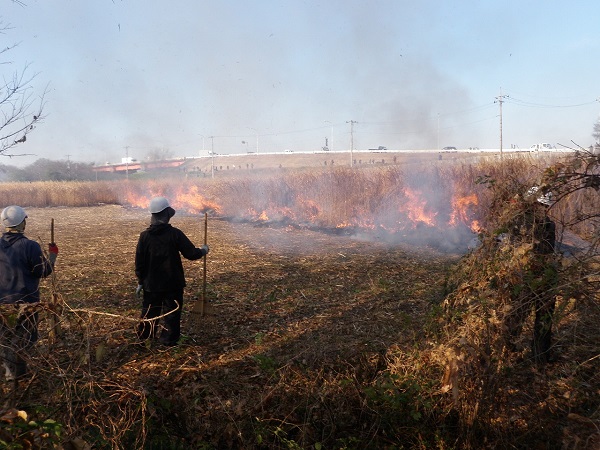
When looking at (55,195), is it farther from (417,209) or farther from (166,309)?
(166,309)

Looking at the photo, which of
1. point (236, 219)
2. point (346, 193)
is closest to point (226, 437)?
point (346, 193)

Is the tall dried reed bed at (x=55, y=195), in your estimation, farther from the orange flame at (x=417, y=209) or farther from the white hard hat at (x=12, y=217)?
the white hard hat at (x=12, y=217)

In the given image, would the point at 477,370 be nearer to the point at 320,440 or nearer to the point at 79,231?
the point at 320,440

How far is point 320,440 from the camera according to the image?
394 cm

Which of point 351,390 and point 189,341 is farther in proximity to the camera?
point 189,341

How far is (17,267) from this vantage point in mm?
4574

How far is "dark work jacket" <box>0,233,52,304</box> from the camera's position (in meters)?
4.56

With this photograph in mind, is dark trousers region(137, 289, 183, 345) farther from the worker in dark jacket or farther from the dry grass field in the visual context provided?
the dry grass field

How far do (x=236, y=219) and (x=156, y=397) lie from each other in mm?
18133

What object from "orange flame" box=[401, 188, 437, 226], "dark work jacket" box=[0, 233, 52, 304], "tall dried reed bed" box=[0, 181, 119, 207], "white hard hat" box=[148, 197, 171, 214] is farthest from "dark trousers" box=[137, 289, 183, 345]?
"tall dried reed bed" box=[0, 181, 119, 207]

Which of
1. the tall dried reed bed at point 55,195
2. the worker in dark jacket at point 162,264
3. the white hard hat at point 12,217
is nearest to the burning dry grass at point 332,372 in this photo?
the worker in dark jacket at point 162,264

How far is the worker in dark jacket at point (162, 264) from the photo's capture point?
5.45 metres

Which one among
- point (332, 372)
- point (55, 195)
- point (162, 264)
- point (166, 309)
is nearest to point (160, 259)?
point (162, 264)

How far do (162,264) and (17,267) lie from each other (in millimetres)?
1429
